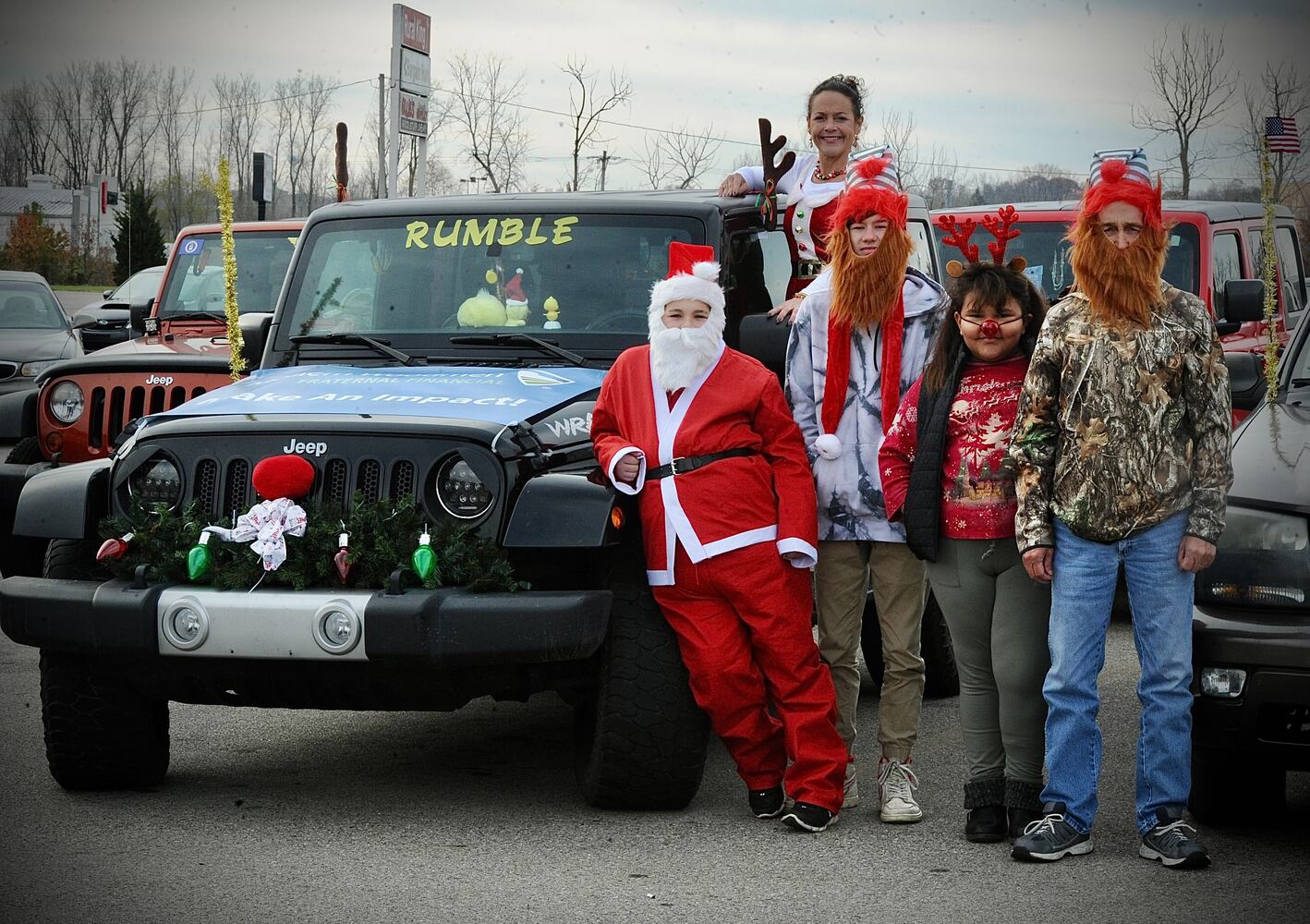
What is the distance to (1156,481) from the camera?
4.05 meters

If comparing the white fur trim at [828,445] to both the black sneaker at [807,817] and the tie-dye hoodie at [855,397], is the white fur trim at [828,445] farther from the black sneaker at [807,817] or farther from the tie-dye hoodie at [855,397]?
the black sneaker at [807,817]

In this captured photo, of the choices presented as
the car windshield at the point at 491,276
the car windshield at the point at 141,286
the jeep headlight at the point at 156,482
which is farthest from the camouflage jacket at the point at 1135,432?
the car windshield at the point at 141,286

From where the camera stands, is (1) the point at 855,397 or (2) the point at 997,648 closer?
(2) the point at 997,648

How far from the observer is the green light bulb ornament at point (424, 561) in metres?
4.25

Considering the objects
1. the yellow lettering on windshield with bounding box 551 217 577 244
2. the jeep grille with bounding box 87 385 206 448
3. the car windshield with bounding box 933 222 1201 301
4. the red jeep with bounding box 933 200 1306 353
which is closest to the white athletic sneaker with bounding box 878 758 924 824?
the yellow lettering on windshield with bounding box 551 217 577 244

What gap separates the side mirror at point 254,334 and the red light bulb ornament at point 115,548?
1.52 metres

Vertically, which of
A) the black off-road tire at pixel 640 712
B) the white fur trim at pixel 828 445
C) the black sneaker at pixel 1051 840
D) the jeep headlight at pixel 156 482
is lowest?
the black sneaker at pixel 1051 840

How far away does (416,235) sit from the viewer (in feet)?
19.0

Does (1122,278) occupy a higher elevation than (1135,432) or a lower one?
higher

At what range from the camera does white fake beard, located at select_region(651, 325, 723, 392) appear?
15.2 ft

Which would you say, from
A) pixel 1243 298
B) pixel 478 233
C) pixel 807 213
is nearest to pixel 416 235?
pixel 478 233

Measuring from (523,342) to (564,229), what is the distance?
50 centimetres

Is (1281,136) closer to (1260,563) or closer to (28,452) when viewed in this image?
(1260,563)

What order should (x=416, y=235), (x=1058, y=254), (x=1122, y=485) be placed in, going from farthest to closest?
1. (x=1058, y=254)
2. (x=416, y=235)
3. (x=1122, y=485)
